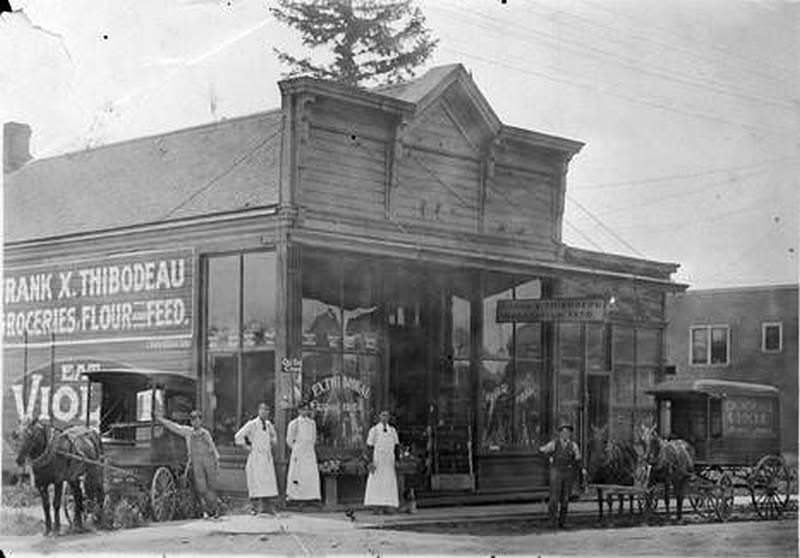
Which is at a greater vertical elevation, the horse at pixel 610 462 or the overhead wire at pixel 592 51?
the overhead wire at pixel 592 51

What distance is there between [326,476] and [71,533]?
1808 millimetres

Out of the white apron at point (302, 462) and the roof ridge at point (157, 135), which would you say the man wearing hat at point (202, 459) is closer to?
the white apron at point (302, 462)

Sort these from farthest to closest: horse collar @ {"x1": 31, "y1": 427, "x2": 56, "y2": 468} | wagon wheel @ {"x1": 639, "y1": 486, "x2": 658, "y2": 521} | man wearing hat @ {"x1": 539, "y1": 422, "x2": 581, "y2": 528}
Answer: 1. wagon wheel @ {"x1": 639, "y1": 486, "x2": 658, "y2": 521}
2. man wearing hat @ {"x1": 539, "y1": 422, "x2": 581, "y2": 528}
3. horse collar @ {"x1": 31, "y1": 427, "x2": 56, "y2": 468}

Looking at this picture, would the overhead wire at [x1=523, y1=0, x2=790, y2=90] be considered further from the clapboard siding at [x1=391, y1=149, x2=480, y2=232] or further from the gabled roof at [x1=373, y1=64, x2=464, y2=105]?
the clapboard siding at [x1=391, y1=149, x2=480, y2=232]

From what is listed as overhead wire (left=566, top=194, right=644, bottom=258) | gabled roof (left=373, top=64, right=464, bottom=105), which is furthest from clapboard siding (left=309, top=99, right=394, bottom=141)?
overhead wire (left=566, top=194, right=644, bottom=258)

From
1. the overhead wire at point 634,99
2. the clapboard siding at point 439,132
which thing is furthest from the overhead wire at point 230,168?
the overhead wire at point 634,99

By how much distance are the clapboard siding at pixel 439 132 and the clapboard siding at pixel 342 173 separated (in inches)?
12.9

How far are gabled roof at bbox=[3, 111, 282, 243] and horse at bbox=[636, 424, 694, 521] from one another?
3.30 m

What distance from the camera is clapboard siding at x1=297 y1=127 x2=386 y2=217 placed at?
11.3 m

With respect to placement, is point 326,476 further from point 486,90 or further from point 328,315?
point 486,90

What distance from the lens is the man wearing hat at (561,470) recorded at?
38.5 feet

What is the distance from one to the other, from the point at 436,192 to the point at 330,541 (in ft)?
8.55

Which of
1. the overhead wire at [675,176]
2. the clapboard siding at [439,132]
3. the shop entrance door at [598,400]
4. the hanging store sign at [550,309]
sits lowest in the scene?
the shop entrance door at [598,400]

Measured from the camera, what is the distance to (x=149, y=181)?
11.5m
